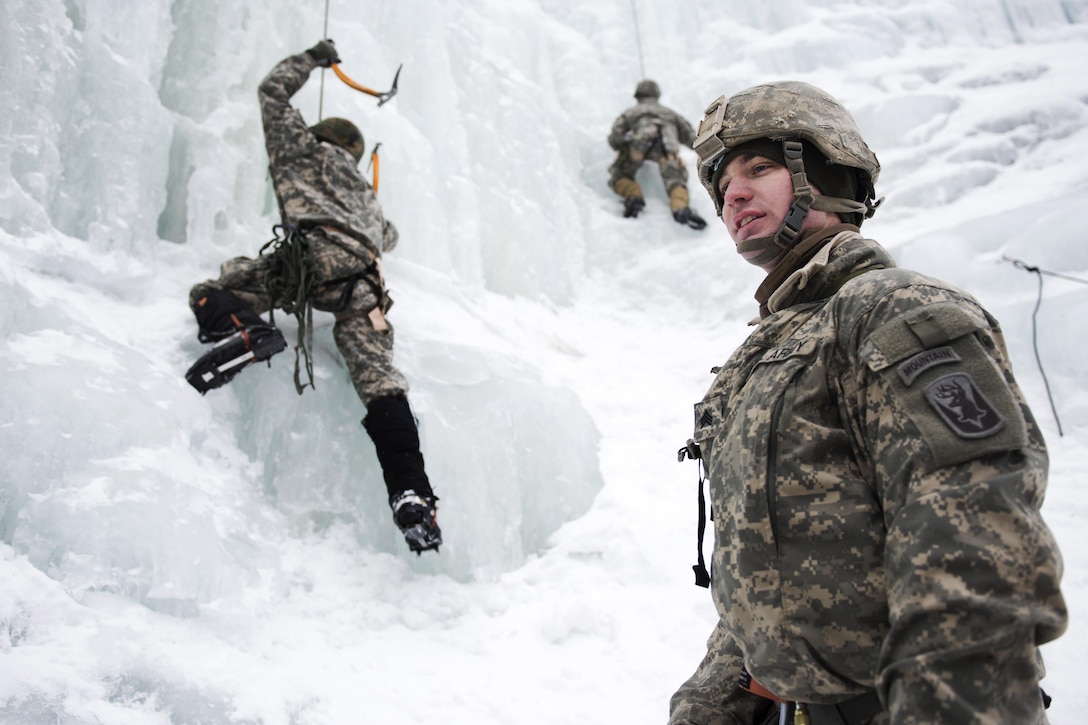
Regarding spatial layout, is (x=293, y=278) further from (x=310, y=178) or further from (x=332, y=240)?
(x=310, y=178)

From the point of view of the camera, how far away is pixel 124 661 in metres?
2.08

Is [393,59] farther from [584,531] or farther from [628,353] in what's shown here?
[584,531]

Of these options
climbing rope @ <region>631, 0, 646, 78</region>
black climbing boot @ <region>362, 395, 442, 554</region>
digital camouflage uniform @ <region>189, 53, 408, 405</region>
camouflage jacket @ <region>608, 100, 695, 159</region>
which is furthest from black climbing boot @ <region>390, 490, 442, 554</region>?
climbing rope @ <region>631, 0, 646, 78</region>

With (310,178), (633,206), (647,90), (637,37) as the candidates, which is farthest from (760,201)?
(637,37)

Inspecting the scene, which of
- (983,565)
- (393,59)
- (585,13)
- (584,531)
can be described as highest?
(585,13)

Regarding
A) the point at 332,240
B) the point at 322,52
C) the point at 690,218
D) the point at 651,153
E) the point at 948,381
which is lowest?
the point at 948,381

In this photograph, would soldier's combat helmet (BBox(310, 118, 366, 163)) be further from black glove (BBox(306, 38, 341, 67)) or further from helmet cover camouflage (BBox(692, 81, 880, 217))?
helmet cover camouflage (BBox(692, 81, 880, 217))

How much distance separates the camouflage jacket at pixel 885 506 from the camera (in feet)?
2.71

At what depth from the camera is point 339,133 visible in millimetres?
3934

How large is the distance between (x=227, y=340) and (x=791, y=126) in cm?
264

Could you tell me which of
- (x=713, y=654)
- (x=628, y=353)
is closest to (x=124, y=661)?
(x=713, y=654)

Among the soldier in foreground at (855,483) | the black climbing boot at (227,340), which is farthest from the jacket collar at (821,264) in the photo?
the black climbing boot at (227,340)

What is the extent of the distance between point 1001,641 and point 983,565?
0.08 metres

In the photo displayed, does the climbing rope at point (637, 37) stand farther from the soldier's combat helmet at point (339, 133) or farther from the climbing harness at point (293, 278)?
the climbing harness at point (293, 278)
